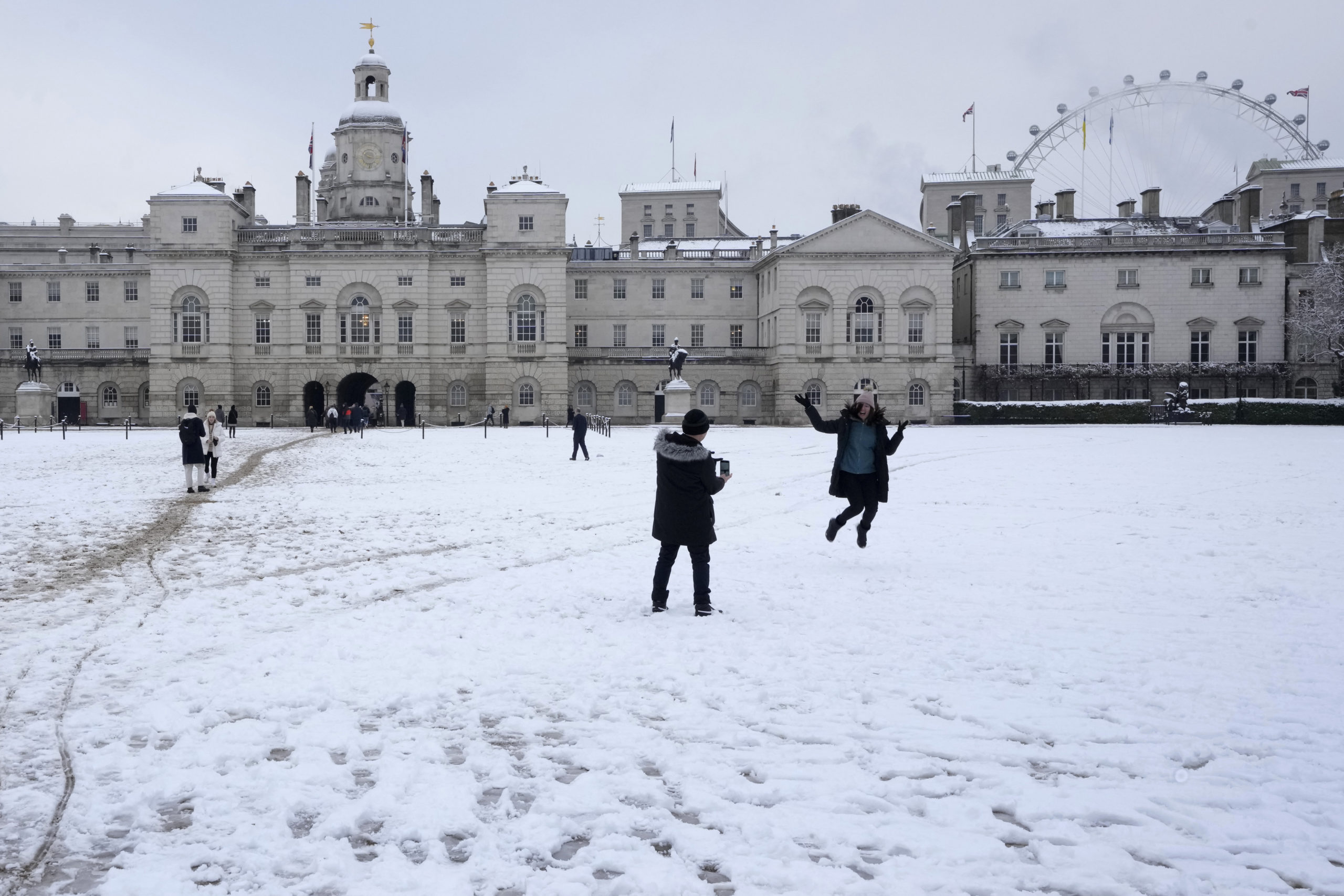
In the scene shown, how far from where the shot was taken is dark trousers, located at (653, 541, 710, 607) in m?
9.56

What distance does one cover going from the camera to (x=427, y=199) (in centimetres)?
6931

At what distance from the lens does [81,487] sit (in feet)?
70.2

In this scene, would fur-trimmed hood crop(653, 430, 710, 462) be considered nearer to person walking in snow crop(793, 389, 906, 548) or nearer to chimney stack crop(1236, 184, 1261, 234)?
person walking in snow crop(793, 389, 906, 548)

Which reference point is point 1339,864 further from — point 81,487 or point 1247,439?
point 1247,439

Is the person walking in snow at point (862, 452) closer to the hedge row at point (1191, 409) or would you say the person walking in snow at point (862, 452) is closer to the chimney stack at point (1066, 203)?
the hedge row at point (1191, 409)

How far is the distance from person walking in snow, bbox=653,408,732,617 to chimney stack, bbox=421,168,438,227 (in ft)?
205

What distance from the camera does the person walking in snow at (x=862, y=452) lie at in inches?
475

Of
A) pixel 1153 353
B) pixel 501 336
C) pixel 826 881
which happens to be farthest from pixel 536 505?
pixel 1153 353

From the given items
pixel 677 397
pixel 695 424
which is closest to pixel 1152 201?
pixel 677 397

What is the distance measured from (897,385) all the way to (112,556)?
2193 inches

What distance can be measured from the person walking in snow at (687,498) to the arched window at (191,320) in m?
60.9

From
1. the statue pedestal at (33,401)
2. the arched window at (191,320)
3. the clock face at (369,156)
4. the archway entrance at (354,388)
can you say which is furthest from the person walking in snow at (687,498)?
the clock face at (369,156)

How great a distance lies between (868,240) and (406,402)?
2950 cm

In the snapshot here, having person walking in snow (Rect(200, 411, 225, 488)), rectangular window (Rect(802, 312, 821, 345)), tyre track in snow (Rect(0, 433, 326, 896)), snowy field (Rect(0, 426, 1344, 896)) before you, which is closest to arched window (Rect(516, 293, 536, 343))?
rectangular window (Rect(802, 312, 821, 345))
